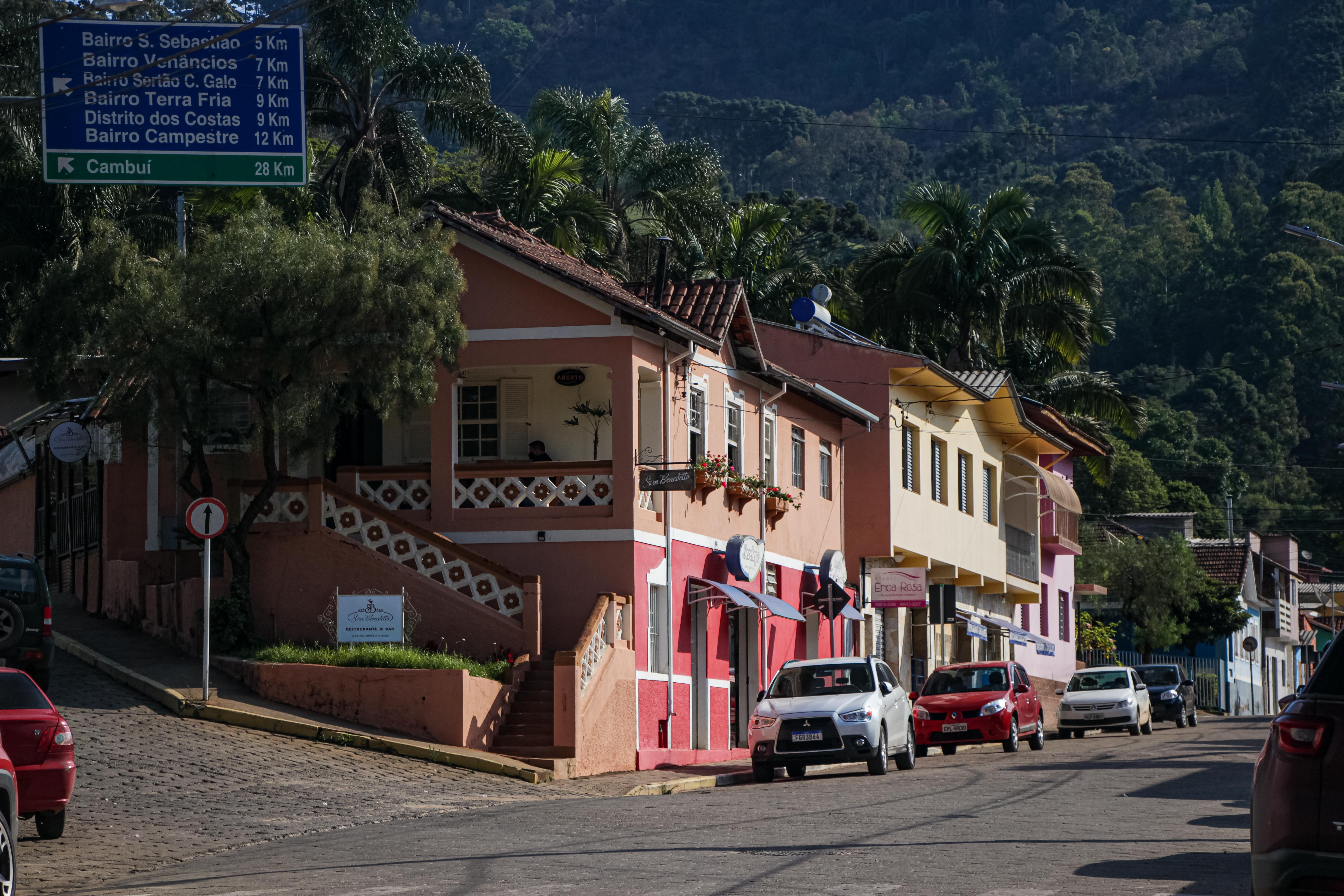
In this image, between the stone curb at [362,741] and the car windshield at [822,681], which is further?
the car windshield at [822,681]

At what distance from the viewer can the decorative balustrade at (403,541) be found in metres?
24.3

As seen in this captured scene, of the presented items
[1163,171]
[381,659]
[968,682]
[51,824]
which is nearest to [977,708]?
[968,682]

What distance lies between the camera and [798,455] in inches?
1323

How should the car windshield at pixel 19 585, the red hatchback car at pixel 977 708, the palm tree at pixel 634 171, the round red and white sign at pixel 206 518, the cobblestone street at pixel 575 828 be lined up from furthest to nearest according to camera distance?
the palm tree at pixel 634 171 → the red hatchback car at pixel 977 708 → the round red and white sign at pixel 206 518 → the car windshield at pixel 19 585 → the cobblestone street at pixel 575 828

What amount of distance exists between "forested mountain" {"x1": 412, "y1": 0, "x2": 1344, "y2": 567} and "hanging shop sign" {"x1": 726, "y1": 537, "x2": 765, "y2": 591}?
29.7 metres

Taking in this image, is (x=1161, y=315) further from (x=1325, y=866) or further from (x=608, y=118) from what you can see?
(x=1325, y=866)

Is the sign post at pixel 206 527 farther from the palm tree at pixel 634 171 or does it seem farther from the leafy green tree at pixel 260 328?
the palm tree at pixel 634 171

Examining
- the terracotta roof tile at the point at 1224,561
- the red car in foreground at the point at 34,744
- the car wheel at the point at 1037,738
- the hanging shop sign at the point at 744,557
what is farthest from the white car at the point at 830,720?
the terracotta roof tile at the point at 1224,561

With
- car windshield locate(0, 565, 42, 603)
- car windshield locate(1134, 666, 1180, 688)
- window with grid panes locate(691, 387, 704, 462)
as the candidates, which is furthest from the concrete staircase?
car windshield locate(1134, 666, 1180, 688)

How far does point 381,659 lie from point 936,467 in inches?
785

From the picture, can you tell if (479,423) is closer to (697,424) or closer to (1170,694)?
(697,424)

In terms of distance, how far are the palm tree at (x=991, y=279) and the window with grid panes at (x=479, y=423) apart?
21.4m

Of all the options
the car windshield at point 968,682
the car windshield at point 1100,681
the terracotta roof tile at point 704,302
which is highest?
the terracotta roof tile at point 704,302

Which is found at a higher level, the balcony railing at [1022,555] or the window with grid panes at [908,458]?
the window with grid panes at [908,458]
